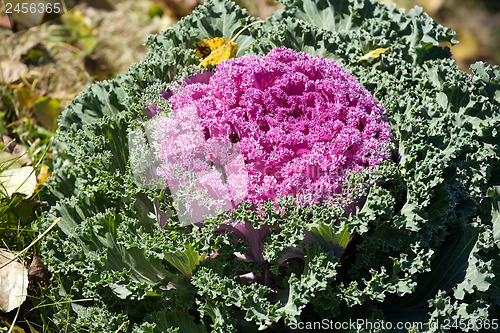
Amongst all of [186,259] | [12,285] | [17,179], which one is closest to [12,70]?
[17,179]

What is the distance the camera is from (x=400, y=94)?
12.0 ft

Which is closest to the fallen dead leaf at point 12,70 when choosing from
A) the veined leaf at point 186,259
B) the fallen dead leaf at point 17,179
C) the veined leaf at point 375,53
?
the fallen dead leaf at point 17,179

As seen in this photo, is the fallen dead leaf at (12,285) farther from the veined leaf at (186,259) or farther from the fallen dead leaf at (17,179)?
the veined leaf at (186,259)

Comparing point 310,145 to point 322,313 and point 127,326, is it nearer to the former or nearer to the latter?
point 322,313

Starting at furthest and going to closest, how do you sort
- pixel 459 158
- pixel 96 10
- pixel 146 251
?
pixel 96 10, pixel 459 158, pixel 146 251

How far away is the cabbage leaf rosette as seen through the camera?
296 centimetres

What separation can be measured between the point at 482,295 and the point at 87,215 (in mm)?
2567

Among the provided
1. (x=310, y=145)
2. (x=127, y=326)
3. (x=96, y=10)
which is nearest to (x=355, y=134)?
(x=310, y=145)

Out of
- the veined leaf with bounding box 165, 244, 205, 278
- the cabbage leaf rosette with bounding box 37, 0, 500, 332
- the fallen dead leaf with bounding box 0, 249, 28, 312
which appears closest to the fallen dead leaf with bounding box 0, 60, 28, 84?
the cabbage leaf rosette with bounding box 37, 0, 500, 332

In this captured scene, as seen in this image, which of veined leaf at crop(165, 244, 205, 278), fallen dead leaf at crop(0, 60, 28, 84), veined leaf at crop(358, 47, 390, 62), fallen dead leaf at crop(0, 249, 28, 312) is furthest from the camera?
fallen dead leaf at crop(0, 60, 28, 84)

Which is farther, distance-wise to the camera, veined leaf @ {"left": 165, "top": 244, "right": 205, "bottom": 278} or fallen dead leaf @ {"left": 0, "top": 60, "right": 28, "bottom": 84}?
fallen dead leaf @ {"left": 0, "top": 60, "right": 28, "bottom": 84}

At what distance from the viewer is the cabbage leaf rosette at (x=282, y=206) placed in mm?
2957

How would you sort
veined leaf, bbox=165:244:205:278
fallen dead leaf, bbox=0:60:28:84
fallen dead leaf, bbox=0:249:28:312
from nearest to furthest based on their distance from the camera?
veined leaf, bbox=165:244:205:278
fallen dead leaf, bbox=0:249:28:312
fallen dead leaf, bbox=0:60:28:84

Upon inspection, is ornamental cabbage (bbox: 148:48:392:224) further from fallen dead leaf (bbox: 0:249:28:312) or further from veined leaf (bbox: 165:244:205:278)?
fallen dead leaf (bbox: 0:249:28:312)
